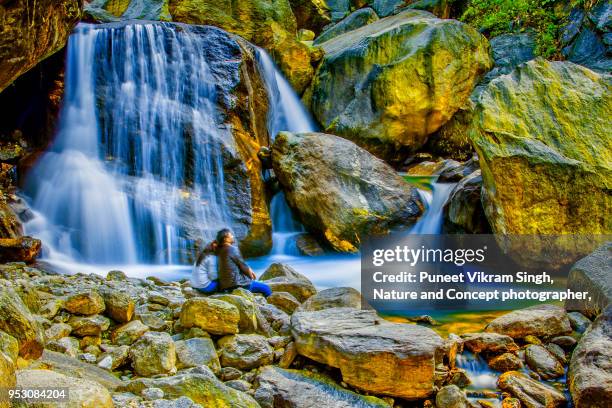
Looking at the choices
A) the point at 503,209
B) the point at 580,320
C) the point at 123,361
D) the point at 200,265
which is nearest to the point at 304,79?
the point at 503,209

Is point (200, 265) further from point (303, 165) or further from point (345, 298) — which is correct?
point (303, 165)

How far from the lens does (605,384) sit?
3.60 meters

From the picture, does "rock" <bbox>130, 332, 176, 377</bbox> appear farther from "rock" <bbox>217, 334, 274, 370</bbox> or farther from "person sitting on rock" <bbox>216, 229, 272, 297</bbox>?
"person sitting on rock" <bbox>216, 229, 272, 297</bbox>

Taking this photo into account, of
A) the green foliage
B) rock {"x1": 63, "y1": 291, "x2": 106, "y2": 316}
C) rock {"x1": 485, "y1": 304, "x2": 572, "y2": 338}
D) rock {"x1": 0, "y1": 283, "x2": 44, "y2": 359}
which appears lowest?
rock {"x1": 485, "y1": 304, "x2": 572, "y2": 338}

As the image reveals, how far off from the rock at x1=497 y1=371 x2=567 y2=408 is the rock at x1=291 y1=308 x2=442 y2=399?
711 mm

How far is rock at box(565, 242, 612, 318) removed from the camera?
17.8ft

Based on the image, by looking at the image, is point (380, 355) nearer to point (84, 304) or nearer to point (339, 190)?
point (84, 304)

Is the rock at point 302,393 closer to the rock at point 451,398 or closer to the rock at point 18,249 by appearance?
the rock at point 451,398

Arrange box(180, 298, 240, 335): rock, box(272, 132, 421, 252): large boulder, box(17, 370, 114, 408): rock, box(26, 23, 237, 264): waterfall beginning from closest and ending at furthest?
1. box(17, 370, 114, 408): rock
2. box(180, 298, 240, 335): rock
3. box(26, 23, 237, 264): waterfall
4. box(272, 132, 421, 252): large boulder

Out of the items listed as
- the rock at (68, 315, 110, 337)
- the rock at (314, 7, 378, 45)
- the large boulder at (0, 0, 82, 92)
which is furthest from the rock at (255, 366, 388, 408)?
the rock at (314, 7, 378, 45)

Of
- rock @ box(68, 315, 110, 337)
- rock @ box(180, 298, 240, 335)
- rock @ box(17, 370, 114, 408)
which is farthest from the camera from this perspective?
rock @ box(180, 298, 240, 335)

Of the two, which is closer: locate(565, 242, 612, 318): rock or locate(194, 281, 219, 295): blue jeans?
locate(565, 242, 612, 318): rock

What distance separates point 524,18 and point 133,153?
46.1 ft

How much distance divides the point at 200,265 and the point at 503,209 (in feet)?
16.3
